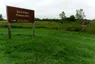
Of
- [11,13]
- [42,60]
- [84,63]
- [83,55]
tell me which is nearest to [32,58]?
[42,60]

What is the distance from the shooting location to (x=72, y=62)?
26.2 ft

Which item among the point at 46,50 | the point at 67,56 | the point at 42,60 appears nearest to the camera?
the point at 42,60

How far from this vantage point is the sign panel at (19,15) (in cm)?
1286

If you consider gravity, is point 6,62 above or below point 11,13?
below

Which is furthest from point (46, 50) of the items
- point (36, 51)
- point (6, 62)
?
point (6, 62)

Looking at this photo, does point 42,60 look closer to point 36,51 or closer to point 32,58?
point 32,58

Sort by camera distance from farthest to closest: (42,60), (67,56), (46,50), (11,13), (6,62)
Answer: (11,13) → (46,50) → (67,56) → (42,60) → (6,62)

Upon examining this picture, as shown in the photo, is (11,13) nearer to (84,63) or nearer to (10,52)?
(10,52)

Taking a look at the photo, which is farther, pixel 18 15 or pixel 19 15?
pixel 19 15

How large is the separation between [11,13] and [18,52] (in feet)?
15.4

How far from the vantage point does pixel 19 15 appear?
13797 mm

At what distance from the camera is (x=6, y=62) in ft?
23.8

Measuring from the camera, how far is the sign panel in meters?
12.9

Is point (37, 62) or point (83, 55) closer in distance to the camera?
point (37, 62)
